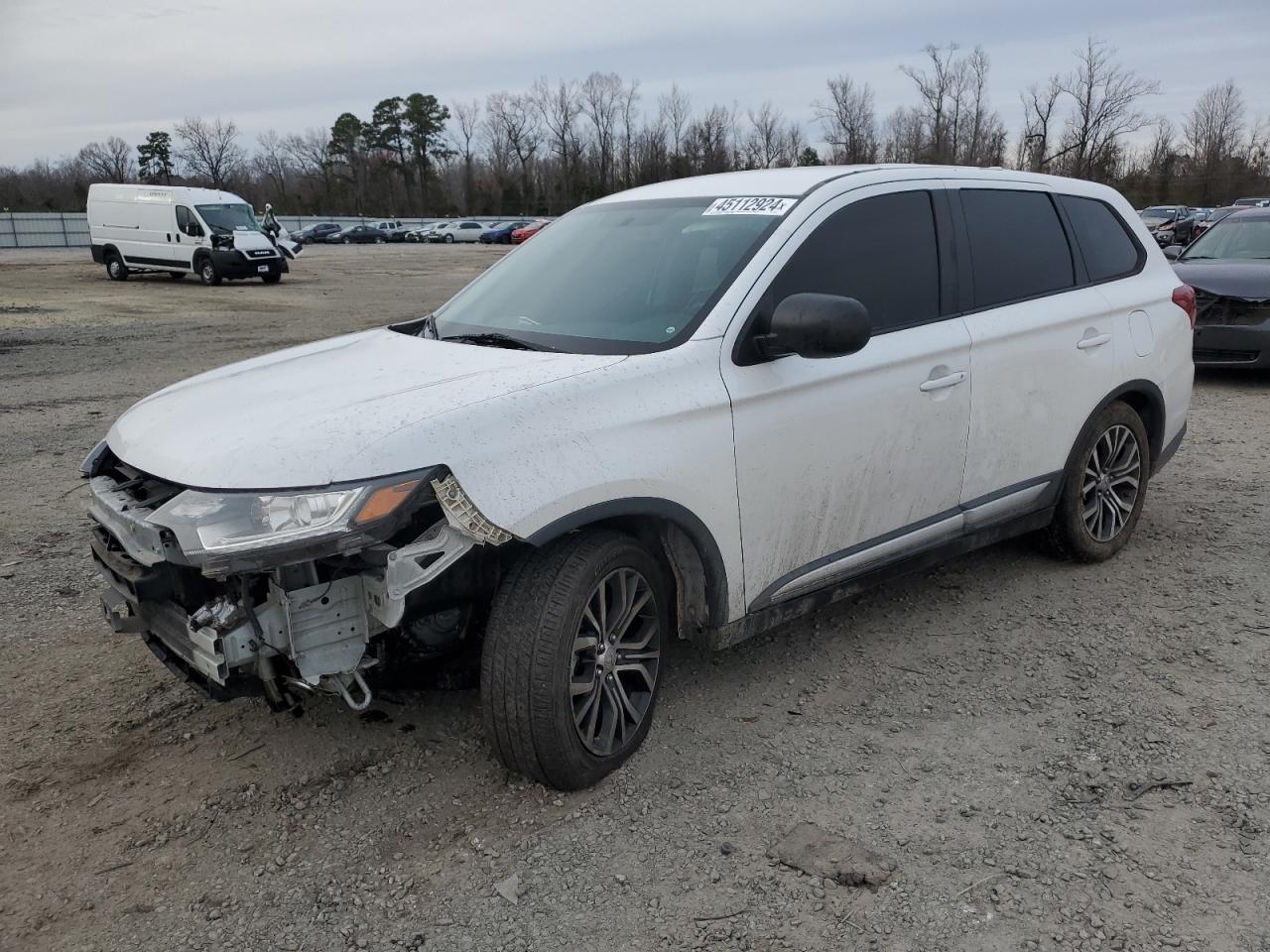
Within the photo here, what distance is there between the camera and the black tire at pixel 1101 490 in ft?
15.5

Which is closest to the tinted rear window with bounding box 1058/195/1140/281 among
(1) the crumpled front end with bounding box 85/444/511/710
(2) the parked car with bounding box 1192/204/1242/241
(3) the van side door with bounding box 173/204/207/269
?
(1) the crumpled front end with bounding box 85/444/511/710

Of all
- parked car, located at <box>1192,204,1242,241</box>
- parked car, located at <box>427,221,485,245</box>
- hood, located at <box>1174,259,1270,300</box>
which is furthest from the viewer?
parked car, located at <box>427,221,485,245</box>

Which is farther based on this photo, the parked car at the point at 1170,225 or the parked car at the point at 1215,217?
the parked car at the point at 1170,225

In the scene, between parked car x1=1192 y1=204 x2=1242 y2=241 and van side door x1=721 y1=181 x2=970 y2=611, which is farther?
parked car x1=1192 y1=204 x2=1242 y2=241

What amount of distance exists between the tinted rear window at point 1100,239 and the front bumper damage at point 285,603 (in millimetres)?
3446

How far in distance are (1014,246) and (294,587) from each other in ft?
11.0

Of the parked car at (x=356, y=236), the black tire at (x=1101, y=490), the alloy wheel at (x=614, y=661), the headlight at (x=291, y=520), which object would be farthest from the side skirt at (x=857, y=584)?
the parked car at (x=356, y=236)

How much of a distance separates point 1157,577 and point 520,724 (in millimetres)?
3475

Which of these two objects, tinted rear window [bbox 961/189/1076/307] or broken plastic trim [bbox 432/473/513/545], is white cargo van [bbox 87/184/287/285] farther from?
broken plastic trim [bbox 432/473/513/545]

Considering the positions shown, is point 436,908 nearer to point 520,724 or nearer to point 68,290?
point 520,724

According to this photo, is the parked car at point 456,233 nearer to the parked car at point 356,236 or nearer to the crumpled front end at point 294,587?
the parked car at point 356,236

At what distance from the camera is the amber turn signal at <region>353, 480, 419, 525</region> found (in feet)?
8.59

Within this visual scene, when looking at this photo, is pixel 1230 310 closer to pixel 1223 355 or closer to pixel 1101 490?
pixel 1223 355

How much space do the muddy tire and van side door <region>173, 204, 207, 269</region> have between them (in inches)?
90.5
